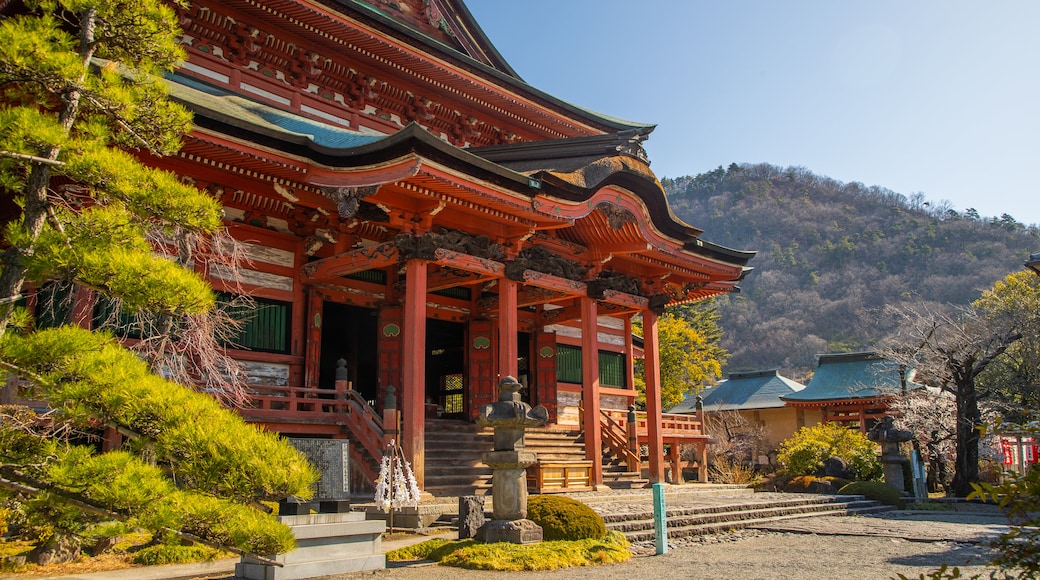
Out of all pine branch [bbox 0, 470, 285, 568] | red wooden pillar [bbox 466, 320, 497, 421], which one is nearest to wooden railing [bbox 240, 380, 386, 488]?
red wooden pillar [bbox 466, 320, 497, 421]

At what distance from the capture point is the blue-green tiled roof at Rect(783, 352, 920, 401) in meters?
38.3

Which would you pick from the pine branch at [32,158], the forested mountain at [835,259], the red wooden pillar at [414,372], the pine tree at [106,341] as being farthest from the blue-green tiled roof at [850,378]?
the forested mountain at [835,259]

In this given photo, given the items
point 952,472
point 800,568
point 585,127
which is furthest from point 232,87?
point 952,472

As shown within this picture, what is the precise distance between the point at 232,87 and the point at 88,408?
1203 cm

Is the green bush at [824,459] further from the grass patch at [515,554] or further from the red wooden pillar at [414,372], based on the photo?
the grass patch at [515,554]

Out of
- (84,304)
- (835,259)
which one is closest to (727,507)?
(84,304)

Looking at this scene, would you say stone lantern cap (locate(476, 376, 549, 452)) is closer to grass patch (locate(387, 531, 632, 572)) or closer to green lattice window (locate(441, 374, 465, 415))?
grass patch (locate(387, 531, 632, 572))

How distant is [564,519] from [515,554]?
1.36m

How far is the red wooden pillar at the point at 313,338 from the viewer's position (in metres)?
14.8

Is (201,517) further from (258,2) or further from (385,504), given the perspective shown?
(258,2)

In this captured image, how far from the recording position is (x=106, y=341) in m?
4.82

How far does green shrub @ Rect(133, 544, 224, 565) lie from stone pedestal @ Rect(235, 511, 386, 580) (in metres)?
1.00

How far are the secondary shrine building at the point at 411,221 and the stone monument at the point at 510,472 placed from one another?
3425mm

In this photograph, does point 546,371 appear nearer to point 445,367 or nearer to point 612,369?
point 445,367
